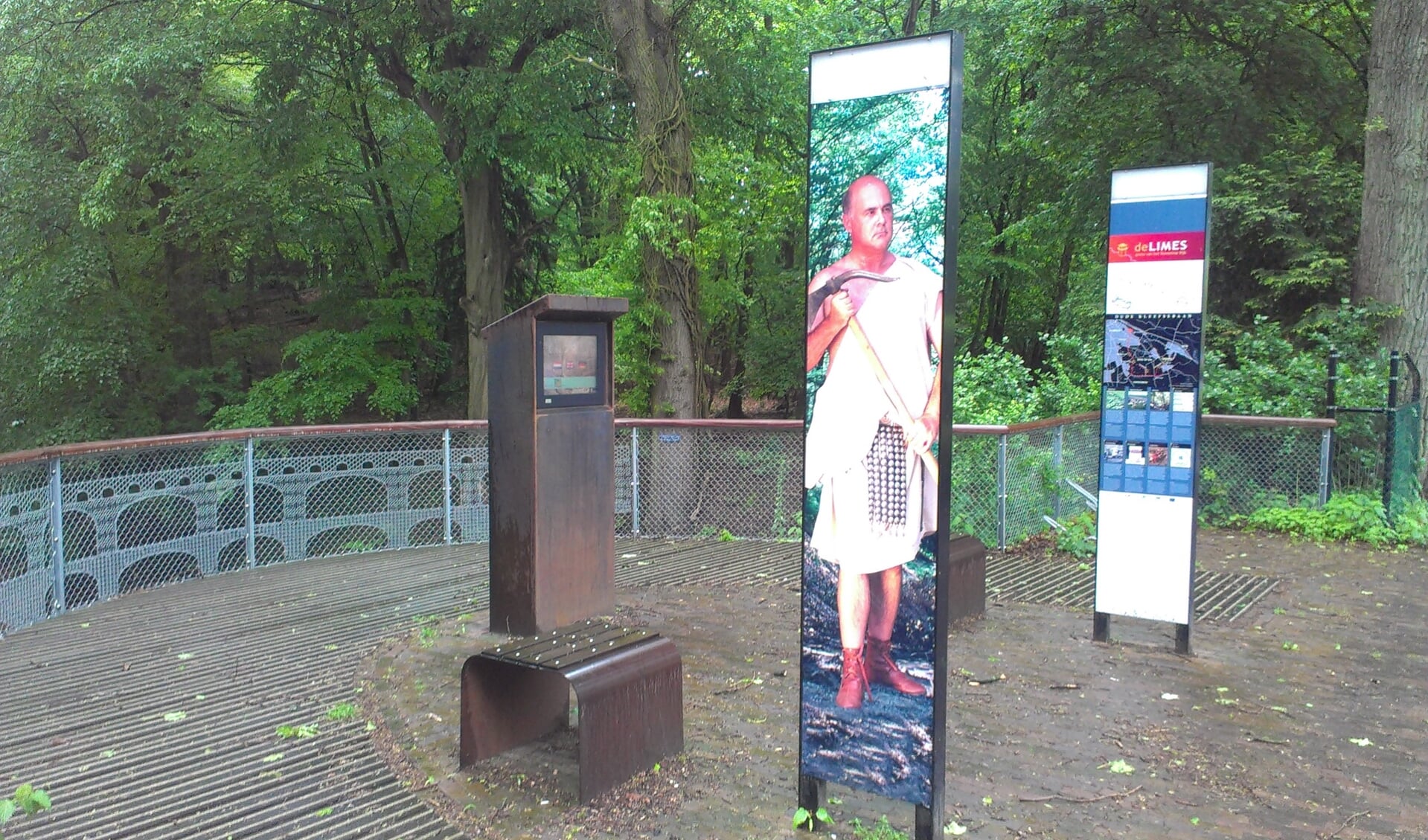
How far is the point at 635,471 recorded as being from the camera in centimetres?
1005

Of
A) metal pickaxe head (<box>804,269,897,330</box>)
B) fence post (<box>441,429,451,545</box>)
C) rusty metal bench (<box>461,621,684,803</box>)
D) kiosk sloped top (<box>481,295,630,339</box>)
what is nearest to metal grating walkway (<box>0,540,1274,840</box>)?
fence post (<box>441,429,451,545</box>)

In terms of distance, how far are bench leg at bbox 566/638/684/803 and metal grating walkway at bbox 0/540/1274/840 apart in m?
0.64

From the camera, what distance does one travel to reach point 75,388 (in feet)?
55.2

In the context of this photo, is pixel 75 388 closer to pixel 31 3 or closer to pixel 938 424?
pixel 31 3

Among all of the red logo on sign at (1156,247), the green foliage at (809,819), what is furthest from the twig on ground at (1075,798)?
the red logo on sign at (1156,247)

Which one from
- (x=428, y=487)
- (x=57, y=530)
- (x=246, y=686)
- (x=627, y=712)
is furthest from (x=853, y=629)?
(x=428, y=487)

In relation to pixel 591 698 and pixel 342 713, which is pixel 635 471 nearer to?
pixel 342 713

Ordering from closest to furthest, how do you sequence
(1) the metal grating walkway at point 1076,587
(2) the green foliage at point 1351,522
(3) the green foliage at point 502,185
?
1. (1) the metal grating walkway at point 1076,587
2. (2) the green foliage at point 1351,522
3. (3) the green foliage at point 502,185

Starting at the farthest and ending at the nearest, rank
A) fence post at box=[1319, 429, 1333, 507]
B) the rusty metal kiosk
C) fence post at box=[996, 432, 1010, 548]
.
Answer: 1. fence post at box=[1319, 429, 1333, 507]
2. fence post at box=[996, 432, 1010, 548]
3. the rusty metal kiosk

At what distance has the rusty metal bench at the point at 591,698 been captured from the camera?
4082 mm

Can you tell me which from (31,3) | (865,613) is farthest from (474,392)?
(865,613)

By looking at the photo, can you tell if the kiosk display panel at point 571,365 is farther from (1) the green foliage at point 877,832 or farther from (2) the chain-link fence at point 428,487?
(1) the green foliage at point 877,832

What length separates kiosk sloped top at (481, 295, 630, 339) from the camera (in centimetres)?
623

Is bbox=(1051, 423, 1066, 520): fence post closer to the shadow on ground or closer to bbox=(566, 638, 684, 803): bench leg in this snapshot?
the shadow on ground
